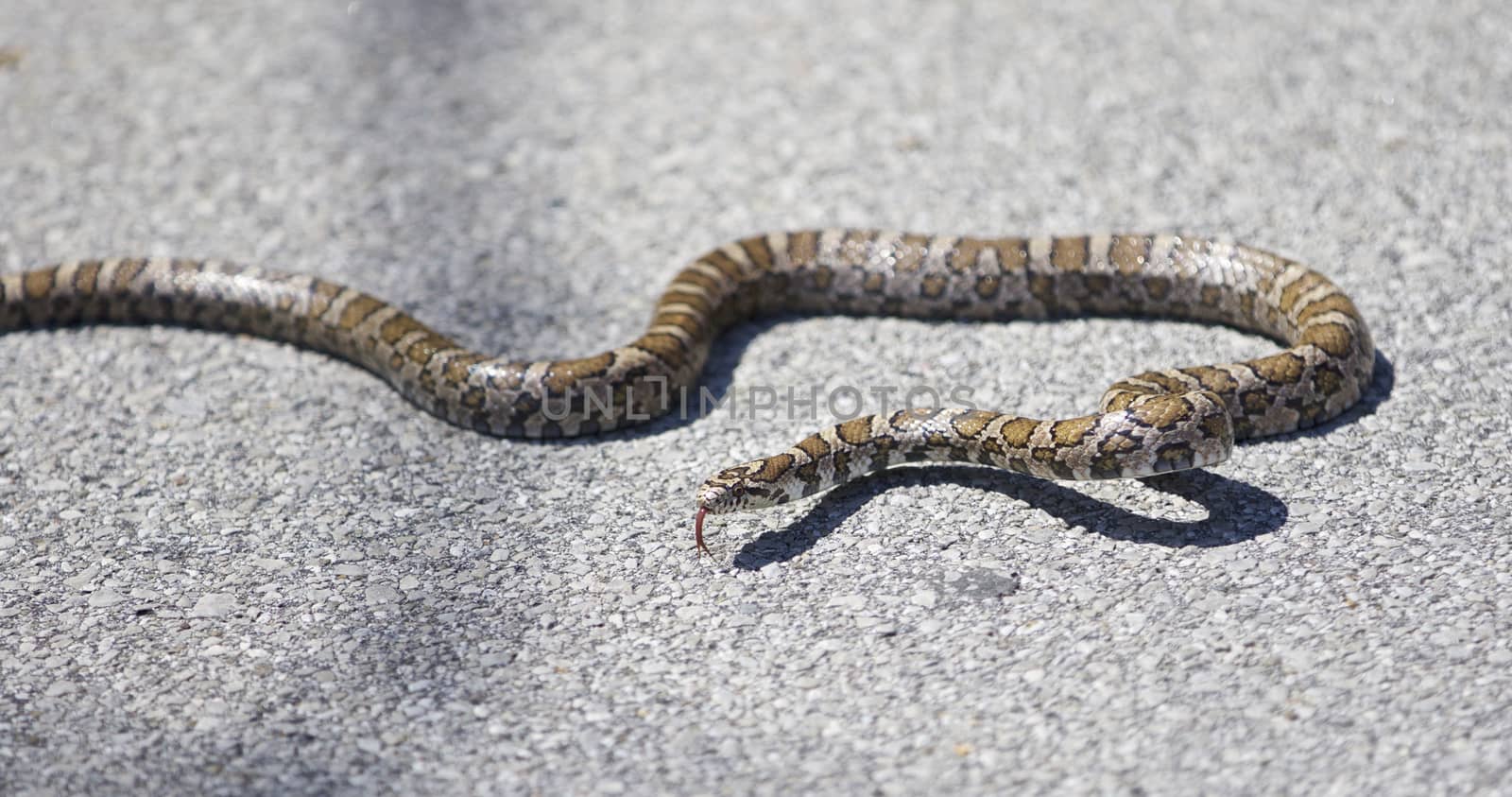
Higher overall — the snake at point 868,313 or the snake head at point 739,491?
the snake at point 868,313

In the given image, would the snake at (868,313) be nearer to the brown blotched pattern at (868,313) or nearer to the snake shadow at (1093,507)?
the brown blotched pattern at (868,313)

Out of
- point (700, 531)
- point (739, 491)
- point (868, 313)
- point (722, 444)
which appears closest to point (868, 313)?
point (868, 313)

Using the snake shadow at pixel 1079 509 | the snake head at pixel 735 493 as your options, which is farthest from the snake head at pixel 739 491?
the snake shadow at pixel 1079 509

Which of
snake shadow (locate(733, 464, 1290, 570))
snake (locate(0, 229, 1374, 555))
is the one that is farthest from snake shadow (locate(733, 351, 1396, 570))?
snake (locate(0, 229, 1374, 555))

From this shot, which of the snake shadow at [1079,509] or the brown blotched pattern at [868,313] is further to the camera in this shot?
the brown blotched pattern at [868,313]

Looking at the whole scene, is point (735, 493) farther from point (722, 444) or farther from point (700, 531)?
point (722, 444)

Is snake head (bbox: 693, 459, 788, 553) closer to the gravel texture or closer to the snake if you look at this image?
the snake
